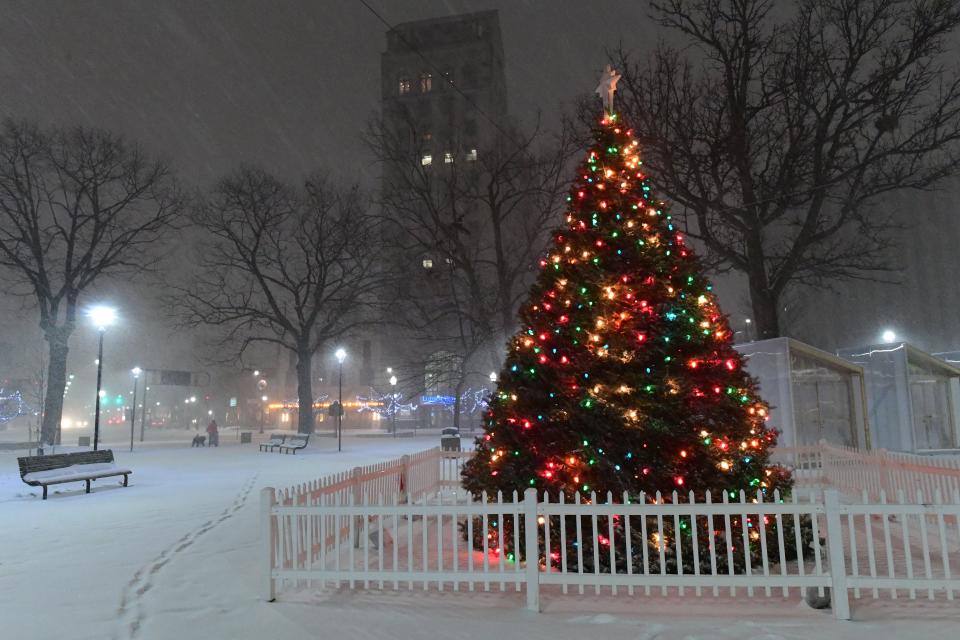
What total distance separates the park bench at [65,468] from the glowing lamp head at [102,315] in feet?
28.7

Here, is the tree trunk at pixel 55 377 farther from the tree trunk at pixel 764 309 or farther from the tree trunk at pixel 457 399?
the tree trunk at pixel 764 309

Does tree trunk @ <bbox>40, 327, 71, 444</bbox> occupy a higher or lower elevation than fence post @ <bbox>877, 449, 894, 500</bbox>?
higher

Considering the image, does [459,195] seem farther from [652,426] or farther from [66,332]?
[652,426]

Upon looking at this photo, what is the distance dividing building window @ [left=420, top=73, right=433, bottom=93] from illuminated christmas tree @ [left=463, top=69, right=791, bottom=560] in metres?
77.7

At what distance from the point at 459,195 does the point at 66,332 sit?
18254 mm

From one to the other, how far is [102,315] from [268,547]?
68.2 ft

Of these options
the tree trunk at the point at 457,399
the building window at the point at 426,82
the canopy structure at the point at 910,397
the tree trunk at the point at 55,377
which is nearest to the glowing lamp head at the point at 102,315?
the tree trunk at the point at 55,377

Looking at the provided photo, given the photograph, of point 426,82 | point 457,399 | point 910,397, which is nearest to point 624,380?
point 910,397

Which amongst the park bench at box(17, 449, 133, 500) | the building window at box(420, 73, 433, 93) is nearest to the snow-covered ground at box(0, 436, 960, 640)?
the park bench at box(17, 449, 133, 500)

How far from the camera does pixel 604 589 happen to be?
250 inches

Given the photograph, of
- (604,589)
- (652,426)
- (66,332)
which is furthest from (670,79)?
(66,332)

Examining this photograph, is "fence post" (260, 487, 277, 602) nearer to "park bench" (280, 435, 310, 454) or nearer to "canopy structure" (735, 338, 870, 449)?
"canopy structure" (735, 338, 870, 449)

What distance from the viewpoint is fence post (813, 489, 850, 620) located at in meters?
5.28

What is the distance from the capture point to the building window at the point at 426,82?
79812mm
